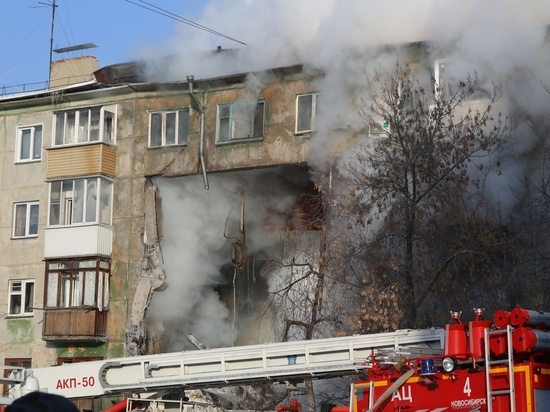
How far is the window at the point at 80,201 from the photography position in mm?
29375

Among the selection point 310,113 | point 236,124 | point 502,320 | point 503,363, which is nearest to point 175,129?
point 236,124

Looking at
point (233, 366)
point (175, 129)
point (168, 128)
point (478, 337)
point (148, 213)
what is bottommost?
point (478, 337)

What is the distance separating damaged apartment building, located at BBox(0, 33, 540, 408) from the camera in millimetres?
28000

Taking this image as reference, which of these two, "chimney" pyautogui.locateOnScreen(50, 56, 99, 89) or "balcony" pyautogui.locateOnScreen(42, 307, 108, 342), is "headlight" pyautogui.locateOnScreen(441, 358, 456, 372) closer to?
"balcony" pyautogui.locateOnScreen(42, 307, 108, 342)

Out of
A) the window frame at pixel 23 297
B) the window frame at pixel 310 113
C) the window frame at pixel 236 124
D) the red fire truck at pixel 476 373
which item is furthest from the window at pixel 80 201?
the red fire truck at pixel 476 373

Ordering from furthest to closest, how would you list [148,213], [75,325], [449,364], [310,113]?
[148,213] → [75,325] → [310,113] → [449,364]

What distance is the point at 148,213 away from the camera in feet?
94.8

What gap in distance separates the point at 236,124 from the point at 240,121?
0.16m

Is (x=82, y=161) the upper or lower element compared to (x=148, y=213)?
upper

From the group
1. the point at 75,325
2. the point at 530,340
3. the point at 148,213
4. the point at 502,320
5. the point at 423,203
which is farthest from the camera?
the point at 148,213

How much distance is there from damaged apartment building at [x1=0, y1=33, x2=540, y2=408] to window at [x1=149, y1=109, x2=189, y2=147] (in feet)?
0.11

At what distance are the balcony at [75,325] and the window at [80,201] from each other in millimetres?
2586

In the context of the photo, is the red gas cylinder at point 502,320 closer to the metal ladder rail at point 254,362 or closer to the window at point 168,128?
the metal ladder rail at point 254,362

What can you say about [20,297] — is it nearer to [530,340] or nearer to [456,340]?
[456,340]
